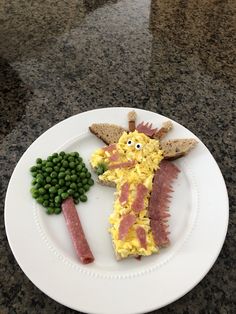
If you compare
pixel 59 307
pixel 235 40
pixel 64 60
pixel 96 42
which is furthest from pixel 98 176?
pixel 235 40

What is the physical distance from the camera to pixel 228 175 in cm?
147

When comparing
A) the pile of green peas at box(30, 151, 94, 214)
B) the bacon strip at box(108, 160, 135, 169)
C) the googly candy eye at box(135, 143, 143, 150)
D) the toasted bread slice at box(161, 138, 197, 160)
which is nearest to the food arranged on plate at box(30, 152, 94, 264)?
the pile of green peas at box(30, 151, 94, 214)

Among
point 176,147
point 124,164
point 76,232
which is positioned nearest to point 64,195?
point 76,232

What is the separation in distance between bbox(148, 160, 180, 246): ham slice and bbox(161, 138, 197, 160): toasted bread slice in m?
0.04

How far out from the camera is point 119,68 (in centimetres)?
189

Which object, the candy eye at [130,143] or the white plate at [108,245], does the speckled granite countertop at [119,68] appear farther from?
the candy eye at [130,143]

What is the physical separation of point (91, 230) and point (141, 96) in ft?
2.68

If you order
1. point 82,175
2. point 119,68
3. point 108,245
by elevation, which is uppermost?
point 119,68

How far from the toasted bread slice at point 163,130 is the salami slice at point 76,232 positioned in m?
0.46

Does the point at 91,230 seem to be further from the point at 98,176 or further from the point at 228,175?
the point at 228,175

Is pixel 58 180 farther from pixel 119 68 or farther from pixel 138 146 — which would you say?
pixel 119 68

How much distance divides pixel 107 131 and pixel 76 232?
47 centimetres

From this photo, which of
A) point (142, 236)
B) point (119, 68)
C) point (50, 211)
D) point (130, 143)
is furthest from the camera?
point (119, 68)

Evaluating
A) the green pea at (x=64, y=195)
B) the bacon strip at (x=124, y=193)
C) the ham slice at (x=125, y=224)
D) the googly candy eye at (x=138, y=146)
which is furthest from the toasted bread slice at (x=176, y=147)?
the green pea at (x=64, y=195)
